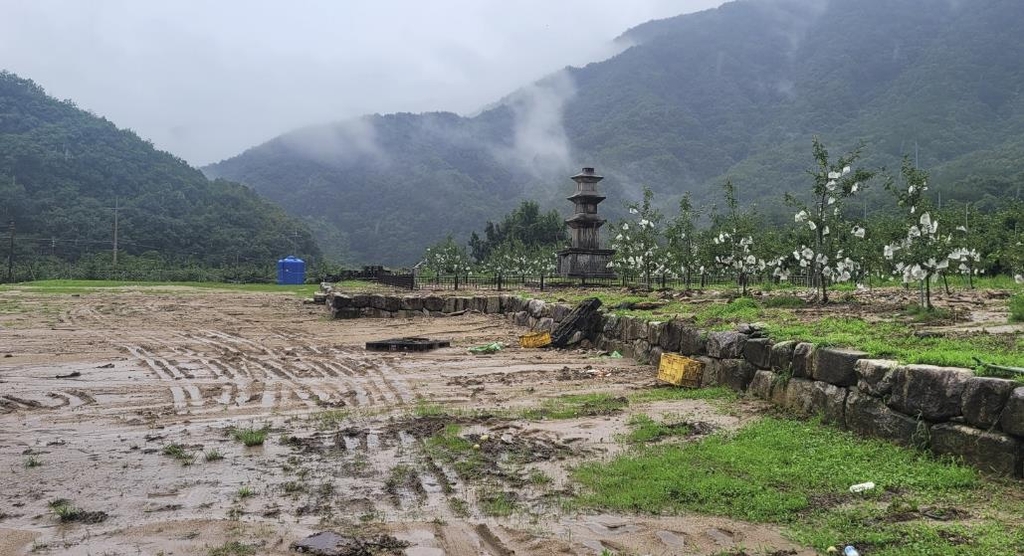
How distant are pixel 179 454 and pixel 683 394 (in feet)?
19.8

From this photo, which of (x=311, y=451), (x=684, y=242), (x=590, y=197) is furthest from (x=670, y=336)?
(x=590, y=197)

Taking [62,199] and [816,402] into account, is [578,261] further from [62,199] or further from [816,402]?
[62,199]

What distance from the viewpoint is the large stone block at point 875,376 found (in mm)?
6090

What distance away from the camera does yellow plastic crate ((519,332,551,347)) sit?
15148 mm

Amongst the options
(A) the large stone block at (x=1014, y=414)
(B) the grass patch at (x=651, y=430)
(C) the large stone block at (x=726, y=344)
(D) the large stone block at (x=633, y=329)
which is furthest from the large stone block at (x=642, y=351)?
(A) the large stone block at (x=1014, y=414)

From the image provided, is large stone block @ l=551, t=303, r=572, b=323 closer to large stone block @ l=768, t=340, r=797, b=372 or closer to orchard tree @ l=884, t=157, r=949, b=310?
orchard tree @ l=884, t=157, r=949, b=310

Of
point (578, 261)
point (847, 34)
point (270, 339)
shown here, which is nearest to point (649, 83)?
point (847, 34)

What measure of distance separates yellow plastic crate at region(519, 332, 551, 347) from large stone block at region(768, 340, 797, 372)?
7.12 m

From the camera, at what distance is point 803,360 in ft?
25.0

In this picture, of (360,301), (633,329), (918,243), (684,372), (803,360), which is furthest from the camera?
(360,301)

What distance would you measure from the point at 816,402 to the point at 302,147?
151 meters

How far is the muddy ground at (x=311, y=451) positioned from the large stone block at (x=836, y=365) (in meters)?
0.99

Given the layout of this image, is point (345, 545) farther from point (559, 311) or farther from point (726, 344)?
point (559, 311)

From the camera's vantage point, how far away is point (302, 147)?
483 ft
